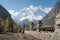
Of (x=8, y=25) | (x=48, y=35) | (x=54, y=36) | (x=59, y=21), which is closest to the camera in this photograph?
(x=59, y=21)

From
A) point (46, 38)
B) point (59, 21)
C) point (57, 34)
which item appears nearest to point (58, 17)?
point (59, 21)

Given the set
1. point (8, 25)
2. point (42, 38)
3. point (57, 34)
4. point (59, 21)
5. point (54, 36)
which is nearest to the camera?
point (59, 21)

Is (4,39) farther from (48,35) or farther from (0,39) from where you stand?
(48,35)

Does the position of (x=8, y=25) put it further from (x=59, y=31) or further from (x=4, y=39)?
(x=59, y=31)

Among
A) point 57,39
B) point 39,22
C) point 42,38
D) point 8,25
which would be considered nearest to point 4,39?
point 42,38

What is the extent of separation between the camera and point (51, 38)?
15.1m

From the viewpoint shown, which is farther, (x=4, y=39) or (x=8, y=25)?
(x=8, y=25)

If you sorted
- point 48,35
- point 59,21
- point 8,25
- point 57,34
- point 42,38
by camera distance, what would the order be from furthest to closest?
point 8,25 → point 42,38 → point 48,35 → point 57,34 → point 59,21

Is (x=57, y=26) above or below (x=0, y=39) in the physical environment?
above

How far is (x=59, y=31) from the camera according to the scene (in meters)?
13.0

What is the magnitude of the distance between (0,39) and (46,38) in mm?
4461

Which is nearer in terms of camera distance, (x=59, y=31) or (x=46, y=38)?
(x=59, y=31)

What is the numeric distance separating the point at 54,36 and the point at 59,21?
2189mm

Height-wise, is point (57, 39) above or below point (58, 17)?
below
